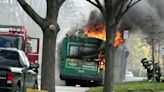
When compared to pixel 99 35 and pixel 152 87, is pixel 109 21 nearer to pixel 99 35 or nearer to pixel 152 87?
pixel 152 87

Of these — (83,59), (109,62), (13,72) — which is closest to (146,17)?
(83,59)

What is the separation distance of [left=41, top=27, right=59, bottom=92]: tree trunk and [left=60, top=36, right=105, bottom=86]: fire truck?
16.5 m

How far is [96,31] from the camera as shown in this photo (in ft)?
113

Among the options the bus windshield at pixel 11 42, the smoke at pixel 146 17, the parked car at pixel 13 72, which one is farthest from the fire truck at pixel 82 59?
the parked car at pixel 13 72

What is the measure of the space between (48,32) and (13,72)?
2079mm

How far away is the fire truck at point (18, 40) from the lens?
24.1 metres

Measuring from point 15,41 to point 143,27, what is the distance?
1454cm

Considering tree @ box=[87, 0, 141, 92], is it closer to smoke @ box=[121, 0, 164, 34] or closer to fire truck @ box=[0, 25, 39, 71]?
fire truck @ box=[0, 25, 39, 71]

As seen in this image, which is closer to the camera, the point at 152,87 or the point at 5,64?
the point at 5,64

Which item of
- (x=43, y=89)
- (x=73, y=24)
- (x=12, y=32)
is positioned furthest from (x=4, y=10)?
(x=43, y=89)

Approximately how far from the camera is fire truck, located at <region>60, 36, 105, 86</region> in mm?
32312

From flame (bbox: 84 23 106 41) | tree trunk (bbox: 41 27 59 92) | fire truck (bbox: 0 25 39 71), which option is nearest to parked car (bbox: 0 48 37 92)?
tree trunk (bbox: 41 27 59 92)

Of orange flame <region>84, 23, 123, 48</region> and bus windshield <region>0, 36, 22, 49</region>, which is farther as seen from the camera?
orange flame <region>84, 23, 123, 48</region>

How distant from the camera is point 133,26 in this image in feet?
121
